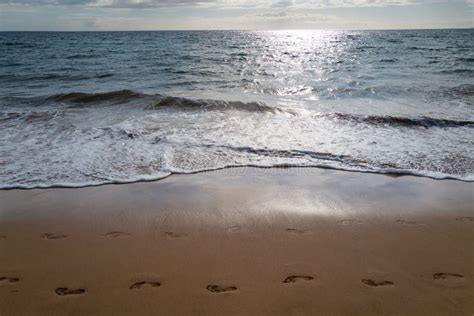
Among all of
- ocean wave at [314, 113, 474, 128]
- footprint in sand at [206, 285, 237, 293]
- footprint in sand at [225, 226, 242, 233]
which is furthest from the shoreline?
ocean wave at [314, 113, 474, 128]

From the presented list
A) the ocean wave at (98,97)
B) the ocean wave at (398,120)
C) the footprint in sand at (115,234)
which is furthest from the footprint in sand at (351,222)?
the ocean wave at (98,97)

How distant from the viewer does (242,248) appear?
3578 mm

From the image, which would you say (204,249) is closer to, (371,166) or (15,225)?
(15,225)

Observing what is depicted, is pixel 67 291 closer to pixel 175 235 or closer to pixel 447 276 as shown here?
pixel 175 235


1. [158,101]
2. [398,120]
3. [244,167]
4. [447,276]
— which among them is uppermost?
[158,101]

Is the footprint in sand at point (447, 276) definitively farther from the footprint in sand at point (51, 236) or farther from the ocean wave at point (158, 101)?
the ocean wave at point (158, 101)

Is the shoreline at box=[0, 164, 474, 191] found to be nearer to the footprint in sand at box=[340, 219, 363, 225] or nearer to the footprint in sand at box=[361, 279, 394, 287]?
the footprint in sand at box=[340, 219, 363, 225]

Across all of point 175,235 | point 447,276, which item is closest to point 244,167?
point 175,235

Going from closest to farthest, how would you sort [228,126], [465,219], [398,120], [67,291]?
[67,291]
[465,219]
[228,126]
[398,120]

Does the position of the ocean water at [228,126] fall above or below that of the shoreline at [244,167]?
above

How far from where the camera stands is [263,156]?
6.43 m

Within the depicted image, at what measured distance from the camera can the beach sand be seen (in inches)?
112

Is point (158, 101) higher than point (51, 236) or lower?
higher

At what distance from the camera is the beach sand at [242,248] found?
2.85 meters
